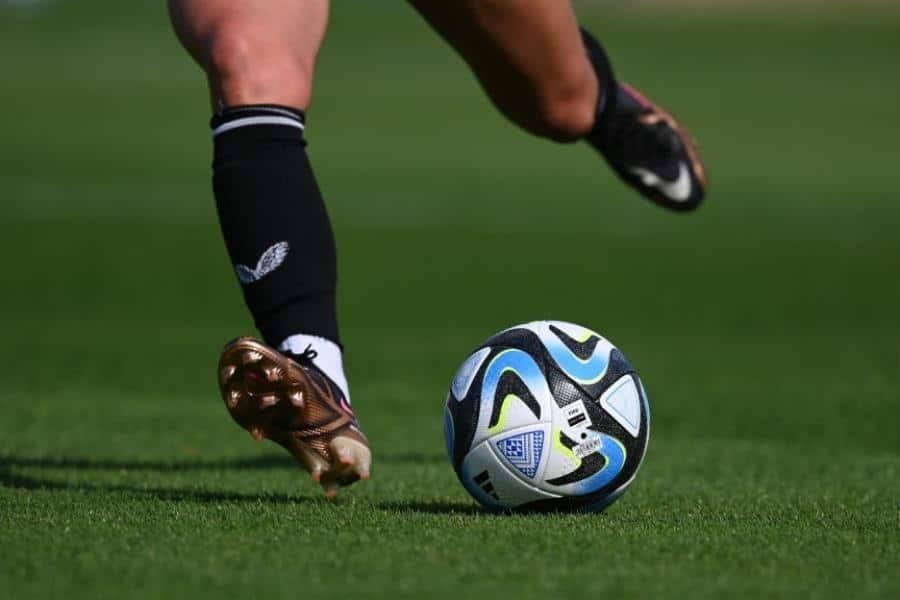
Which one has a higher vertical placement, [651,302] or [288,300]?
[288,300]

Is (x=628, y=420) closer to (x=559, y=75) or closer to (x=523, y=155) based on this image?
(x=559, y=75)

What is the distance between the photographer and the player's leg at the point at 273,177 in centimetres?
388

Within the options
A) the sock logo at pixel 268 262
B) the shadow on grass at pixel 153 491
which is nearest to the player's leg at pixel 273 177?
the sock logo at pixel 268 262

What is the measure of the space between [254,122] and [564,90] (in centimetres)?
191

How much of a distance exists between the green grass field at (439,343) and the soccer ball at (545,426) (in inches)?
3.7

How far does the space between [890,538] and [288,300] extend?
1.50m

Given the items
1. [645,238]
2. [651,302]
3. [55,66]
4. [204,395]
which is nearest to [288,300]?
[204,395]

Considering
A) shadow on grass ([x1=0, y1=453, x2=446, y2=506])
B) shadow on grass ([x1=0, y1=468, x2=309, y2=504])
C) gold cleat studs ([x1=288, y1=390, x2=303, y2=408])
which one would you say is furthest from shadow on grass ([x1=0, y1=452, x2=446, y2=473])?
gold cleat studs ([x1=288, y1=390, x2=303, y2=408])

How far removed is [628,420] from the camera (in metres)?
3.88

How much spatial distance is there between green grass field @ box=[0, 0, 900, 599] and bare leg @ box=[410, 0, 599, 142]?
4.21ft

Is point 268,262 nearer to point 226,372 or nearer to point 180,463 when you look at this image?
point 226,372

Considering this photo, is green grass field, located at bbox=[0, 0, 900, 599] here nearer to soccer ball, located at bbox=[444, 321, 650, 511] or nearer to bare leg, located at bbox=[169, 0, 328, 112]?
soccer ball, located at bbox=[444, 321, 650, 511]

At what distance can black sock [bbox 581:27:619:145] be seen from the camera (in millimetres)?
5910

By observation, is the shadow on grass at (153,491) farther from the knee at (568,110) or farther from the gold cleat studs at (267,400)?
the knee at (568,110)
